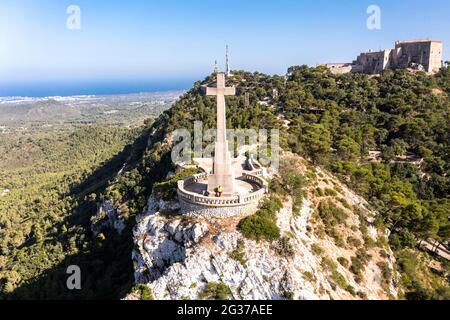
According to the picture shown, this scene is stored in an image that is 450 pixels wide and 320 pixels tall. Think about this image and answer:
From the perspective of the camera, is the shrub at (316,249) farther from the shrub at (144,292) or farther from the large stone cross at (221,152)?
the shrub at (144,292)

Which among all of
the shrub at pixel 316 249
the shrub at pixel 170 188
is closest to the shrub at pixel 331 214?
the shrub at pixel 316 249

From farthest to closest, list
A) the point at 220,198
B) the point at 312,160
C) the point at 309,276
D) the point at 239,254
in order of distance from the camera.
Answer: the point at 312,160 → the point at 220,198 → the point at 309,276 → the point at 239,254

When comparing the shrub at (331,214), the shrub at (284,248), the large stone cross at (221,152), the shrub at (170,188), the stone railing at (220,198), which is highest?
the large stone cross at (221,152)

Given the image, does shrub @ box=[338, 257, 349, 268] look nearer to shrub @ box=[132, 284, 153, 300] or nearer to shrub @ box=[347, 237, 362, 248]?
shrub @ box=[347, 237, 362, 248]

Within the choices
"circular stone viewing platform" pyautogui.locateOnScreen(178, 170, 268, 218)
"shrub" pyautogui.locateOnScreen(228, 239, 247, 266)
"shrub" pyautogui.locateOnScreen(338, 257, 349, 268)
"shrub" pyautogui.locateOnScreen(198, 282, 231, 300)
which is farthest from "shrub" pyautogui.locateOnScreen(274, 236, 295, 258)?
"shrub" pyautogui.locateOnScreen(338, 257, 349, 268)

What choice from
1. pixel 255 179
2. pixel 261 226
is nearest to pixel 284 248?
pixel 261 226

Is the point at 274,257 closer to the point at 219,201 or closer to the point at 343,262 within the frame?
the point at 219,201
